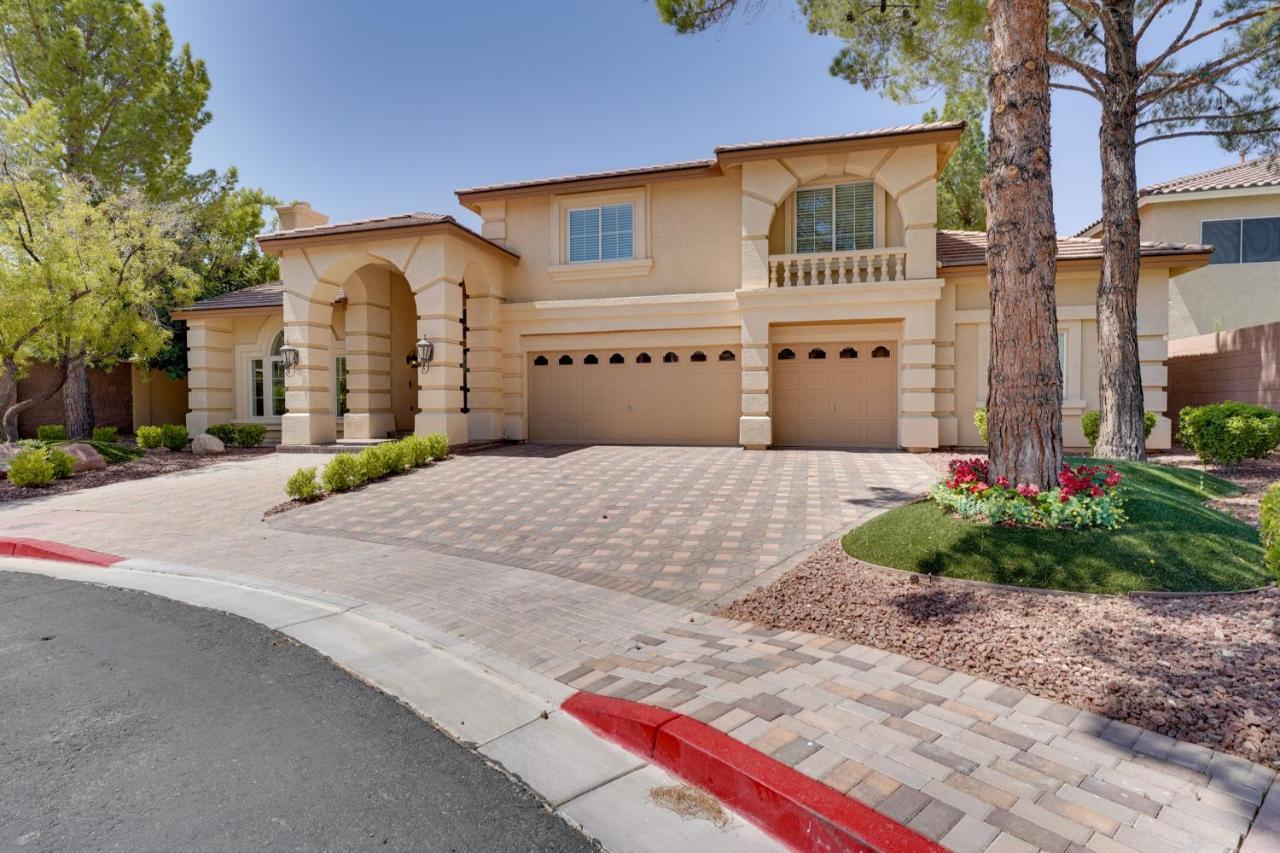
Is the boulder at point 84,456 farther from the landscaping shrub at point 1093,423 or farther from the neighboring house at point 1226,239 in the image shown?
the neighboring house at point 1226,239

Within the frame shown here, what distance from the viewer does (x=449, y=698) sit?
405 cm

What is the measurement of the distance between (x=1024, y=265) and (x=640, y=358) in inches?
452

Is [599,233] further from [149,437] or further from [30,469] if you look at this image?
[149,437]

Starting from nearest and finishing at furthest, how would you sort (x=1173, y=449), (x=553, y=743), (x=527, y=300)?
(x=553, y=743) → (x=1173, y=449) → (x=527, y=300)

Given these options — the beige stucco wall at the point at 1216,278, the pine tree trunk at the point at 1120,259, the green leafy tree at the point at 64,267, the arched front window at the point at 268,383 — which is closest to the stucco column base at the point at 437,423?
the green leafy tree at the point at 64,267

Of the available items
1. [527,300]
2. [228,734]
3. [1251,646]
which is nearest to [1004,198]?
[1251,646]

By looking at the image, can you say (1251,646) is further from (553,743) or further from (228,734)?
(228,734)

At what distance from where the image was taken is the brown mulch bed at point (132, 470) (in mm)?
12484

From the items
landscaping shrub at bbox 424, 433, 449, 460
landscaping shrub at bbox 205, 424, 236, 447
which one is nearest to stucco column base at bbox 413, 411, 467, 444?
landscaping shrub at bbox 424, 433, 449, 460

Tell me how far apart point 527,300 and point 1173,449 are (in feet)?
52.5

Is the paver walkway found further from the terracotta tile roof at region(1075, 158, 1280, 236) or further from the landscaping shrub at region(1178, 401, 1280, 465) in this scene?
the terracotta tile roof at region(1075, 158, 1280, 236)

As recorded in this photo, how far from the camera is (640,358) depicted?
17.5m

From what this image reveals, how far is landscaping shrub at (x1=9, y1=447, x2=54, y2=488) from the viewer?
12570 millimetres

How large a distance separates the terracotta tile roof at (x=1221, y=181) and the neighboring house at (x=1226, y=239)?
2 centimetres
